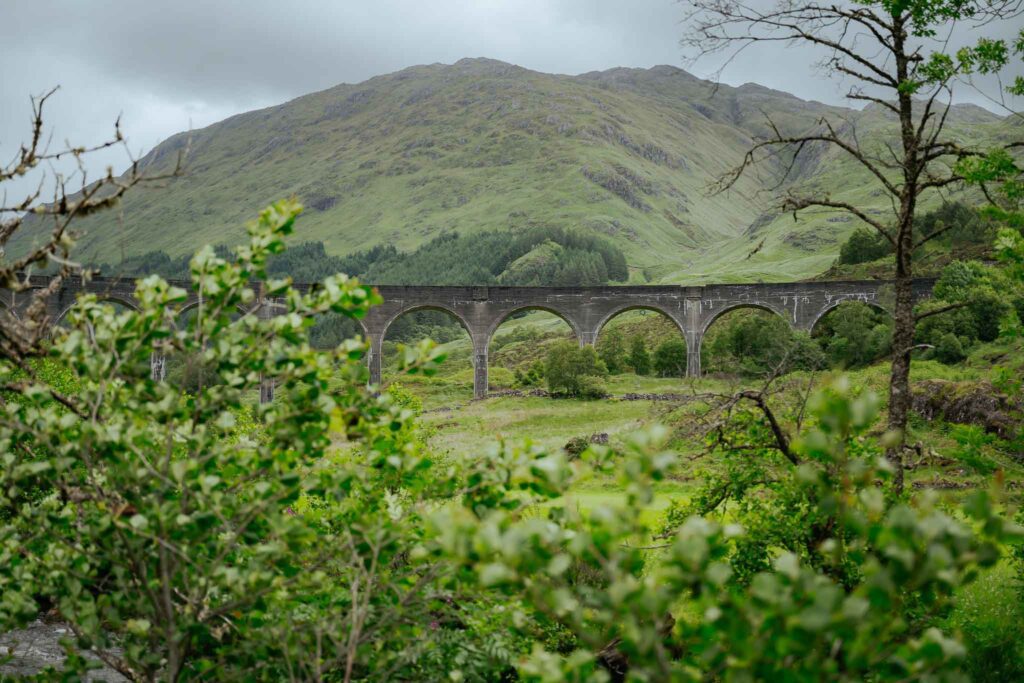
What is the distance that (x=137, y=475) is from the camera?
147 inches

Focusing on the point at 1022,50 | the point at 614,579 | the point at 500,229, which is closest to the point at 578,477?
the point at 614,579

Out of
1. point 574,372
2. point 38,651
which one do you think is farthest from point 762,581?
point 574,372

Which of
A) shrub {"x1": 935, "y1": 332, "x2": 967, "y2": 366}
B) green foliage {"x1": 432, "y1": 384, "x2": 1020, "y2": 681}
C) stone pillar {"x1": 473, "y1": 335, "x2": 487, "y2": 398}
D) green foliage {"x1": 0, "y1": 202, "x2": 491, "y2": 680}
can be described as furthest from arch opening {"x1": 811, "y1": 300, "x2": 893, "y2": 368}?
green foliage {"x1": 432, "y1": 384, "x2": 1020, "y2": 681}

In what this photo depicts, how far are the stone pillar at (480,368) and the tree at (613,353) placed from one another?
946cm

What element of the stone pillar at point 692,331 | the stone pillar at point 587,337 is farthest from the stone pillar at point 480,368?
the stone pillar at point 692,331

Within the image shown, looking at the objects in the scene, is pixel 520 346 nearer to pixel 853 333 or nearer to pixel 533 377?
pixel 533 377

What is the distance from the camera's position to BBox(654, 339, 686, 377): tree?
5653 cm

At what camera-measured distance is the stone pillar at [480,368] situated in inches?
2057

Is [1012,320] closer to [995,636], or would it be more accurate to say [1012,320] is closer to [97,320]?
[995,636]

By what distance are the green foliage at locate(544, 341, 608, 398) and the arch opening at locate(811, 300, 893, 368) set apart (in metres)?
12.8

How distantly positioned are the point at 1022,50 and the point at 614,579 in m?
9.05

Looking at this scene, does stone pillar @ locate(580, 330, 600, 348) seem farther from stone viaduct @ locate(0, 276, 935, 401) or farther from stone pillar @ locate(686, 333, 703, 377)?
stone pillar @ locate(686, 333, 703, 377)

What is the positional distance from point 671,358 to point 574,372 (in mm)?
13143

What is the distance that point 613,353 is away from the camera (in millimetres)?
58969
